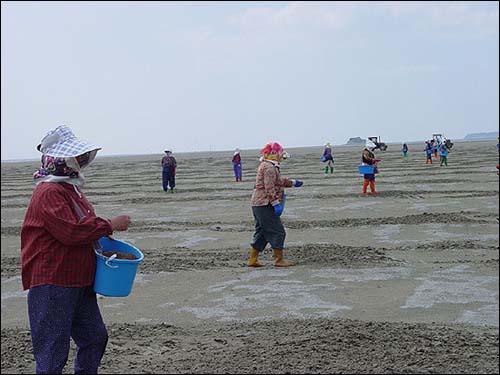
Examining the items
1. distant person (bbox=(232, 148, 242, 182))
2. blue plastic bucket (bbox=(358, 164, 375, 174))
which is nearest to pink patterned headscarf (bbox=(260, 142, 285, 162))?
blue plastic bucket (bbox=(358, 164, 375, 174))

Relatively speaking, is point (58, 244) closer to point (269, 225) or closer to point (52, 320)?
point (52, 320)

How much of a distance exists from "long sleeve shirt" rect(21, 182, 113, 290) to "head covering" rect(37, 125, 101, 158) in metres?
0.20

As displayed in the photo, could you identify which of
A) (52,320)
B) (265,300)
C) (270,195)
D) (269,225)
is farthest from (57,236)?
(269,225)

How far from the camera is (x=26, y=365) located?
5828 millimetres

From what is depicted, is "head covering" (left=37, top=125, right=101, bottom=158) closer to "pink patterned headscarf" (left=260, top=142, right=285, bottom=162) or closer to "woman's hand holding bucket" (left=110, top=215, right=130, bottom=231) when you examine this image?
"woman's hand holding bucket" (left=110, top=215, right=130, bottom=231)

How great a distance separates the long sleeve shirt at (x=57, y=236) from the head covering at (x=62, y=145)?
20 cm

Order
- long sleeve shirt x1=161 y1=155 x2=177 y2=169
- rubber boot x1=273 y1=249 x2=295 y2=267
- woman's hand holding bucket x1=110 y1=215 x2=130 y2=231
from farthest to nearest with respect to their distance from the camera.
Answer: long sleeve shirt x1=161 y1=155 x2=177 y2=169
rubber boot x1=273 y1=249 x2=295 y2=267
woman's hand holding bucket x1=110 y1=215 x2=130 y2=231

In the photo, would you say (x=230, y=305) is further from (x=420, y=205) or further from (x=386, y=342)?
(x=420, y=205)

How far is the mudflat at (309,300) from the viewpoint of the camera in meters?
5.74

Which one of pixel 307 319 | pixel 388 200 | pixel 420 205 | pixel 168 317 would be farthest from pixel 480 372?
pixel 388 200

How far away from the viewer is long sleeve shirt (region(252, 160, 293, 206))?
31.8 ft

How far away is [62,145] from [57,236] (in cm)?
57

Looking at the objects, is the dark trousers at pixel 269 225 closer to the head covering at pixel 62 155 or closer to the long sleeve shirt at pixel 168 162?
the head covering at pixel 62 155

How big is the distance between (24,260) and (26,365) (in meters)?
2.06
